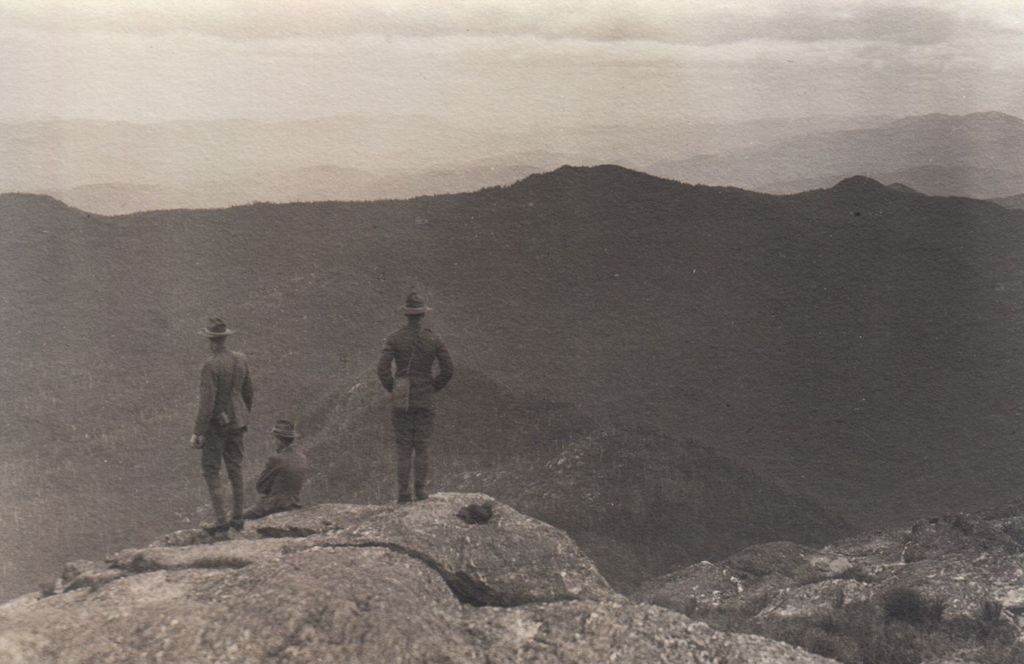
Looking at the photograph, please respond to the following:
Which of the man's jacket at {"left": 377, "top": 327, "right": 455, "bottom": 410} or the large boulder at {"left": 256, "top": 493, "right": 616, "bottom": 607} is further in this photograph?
the man's jacket at {"left": 377, "top": 327, "right": 455, "bottom": 410}

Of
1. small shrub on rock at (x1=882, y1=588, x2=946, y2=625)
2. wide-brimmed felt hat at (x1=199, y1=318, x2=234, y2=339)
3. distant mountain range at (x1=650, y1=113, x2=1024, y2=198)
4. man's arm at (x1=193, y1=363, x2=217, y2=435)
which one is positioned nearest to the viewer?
man's arm at (x1=193, y1=363, x2=217, y2=435)

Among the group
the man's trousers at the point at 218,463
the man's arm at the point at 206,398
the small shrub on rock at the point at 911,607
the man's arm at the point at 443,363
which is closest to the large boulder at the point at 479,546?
the man's trousers at the point at 218,463

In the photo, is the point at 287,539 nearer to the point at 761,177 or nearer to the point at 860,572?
the point at 860,572

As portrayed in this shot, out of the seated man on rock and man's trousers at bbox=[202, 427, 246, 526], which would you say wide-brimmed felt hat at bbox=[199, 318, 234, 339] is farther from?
the seated man on rock

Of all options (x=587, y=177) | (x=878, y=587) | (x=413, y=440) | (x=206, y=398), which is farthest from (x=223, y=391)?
(x=587, y=177)

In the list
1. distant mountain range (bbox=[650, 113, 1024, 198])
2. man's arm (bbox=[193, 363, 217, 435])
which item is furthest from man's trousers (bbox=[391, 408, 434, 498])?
distant mountain range (bbox=[650, 113, 1024, 198])

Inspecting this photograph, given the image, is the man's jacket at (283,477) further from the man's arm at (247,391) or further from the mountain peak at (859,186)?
the mountain peak at (859,186)
